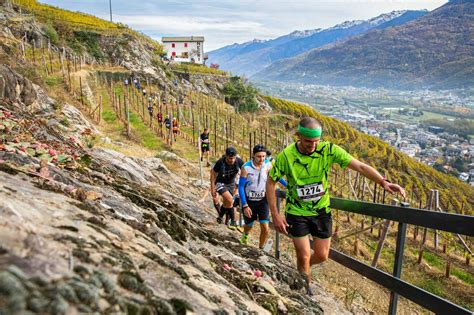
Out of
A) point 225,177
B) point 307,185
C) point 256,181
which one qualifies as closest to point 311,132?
point 307,185

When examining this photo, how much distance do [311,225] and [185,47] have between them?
7319cm

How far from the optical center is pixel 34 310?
1.31 metres

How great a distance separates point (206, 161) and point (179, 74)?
37802 millimetres

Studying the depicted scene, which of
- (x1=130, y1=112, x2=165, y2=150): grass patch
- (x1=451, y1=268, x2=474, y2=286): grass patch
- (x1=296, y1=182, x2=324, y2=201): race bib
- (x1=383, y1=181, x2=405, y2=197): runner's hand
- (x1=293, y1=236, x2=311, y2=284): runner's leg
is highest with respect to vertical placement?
(x1=383, y1=181, x2=405, y2=197): runner's hand

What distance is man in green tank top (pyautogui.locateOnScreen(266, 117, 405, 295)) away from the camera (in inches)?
144

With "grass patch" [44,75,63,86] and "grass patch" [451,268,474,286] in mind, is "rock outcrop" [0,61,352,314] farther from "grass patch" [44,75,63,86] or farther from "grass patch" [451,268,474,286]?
"grass patch" [44,75,63,86]

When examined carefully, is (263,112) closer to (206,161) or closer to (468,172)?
(468,172)

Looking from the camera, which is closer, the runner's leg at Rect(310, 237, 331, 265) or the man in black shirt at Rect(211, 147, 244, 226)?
the runner's leg at Rect(310, 237, 331, 265)

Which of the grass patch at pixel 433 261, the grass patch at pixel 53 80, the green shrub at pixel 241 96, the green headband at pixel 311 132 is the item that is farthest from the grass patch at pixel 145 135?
the green shrub at pixel 241 96

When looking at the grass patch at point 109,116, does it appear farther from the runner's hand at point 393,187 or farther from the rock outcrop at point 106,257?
the runner's hand at point 393,187

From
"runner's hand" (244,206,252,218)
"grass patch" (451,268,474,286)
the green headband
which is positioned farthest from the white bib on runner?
"grass patch" (451,268,474,286)

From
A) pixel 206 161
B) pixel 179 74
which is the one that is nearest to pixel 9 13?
pixel 179 74

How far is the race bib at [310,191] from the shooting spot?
12.2 feet

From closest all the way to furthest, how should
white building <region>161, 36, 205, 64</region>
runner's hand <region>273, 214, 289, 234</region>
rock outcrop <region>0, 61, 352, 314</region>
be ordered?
1. rock outcrop <region>0, 61, 352, 314</region>
2. runner's hand <region>273, 214, 289, 234</region>
3. white building <region>161, 36, 205, 64</region>
